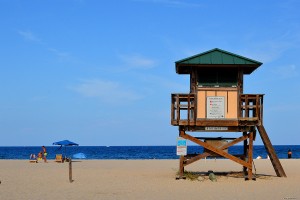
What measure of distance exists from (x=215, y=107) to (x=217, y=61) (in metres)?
2.08

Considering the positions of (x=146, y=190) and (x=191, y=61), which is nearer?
(x=146, y=190)

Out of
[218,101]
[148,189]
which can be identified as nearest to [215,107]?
[218,101]

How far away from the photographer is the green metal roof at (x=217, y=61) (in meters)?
21.6

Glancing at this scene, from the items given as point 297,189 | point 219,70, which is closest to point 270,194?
point 297,189

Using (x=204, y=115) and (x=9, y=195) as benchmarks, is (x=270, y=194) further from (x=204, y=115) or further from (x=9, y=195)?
(x=9, y=195)

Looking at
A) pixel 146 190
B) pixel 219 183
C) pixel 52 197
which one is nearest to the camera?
pixel 52 197

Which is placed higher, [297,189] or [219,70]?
[219,70]

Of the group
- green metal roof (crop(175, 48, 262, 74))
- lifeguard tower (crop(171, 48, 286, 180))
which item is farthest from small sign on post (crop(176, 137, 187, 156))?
green metal roof (crop(175, 48, 262, 74))

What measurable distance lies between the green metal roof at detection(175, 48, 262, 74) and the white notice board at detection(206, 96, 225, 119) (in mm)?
1582

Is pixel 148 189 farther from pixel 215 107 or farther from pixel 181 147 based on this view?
pixel 215 107

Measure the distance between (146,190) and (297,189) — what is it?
5.79m

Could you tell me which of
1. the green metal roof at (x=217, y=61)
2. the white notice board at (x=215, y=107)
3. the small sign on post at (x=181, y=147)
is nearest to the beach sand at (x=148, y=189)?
the small sign on post at (x=181, y=147)

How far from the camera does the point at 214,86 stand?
2189 cm

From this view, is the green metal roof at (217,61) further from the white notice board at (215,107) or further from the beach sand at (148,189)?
the beach sand at (148,189)
